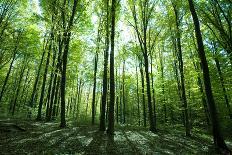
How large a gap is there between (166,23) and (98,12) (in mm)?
8274

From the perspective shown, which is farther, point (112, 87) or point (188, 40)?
point (188, 40)

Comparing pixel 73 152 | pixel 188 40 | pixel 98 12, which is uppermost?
pixel 98 12

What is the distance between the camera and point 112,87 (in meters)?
15.5

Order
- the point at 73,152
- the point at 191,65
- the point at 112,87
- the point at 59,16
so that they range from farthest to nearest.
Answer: the point at 191,65 → the point at 59,16 → the point at 112,87 → the point at 73,152

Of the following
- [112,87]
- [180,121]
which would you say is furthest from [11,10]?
[180,121]

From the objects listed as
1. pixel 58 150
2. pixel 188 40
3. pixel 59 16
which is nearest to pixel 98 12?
pixel 59 16

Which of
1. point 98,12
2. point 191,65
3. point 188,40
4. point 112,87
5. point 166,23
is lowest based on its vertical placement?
point 112,87

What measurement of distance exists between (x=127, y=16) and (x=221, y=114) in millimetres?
18042

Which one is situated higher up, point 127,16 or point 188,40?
point 127,16

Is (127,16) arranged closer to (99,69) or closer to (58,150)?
(99,69)

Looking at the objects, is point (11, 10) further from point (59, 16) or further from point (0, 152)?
point (0, 152)

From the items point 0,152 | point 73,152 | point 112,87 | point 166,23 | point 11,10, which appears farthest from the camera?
point 11,10

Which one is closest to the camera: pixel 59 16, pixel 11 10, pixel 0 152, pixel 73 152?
pixel 0 152

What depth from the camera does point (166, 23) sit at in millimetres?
23859
